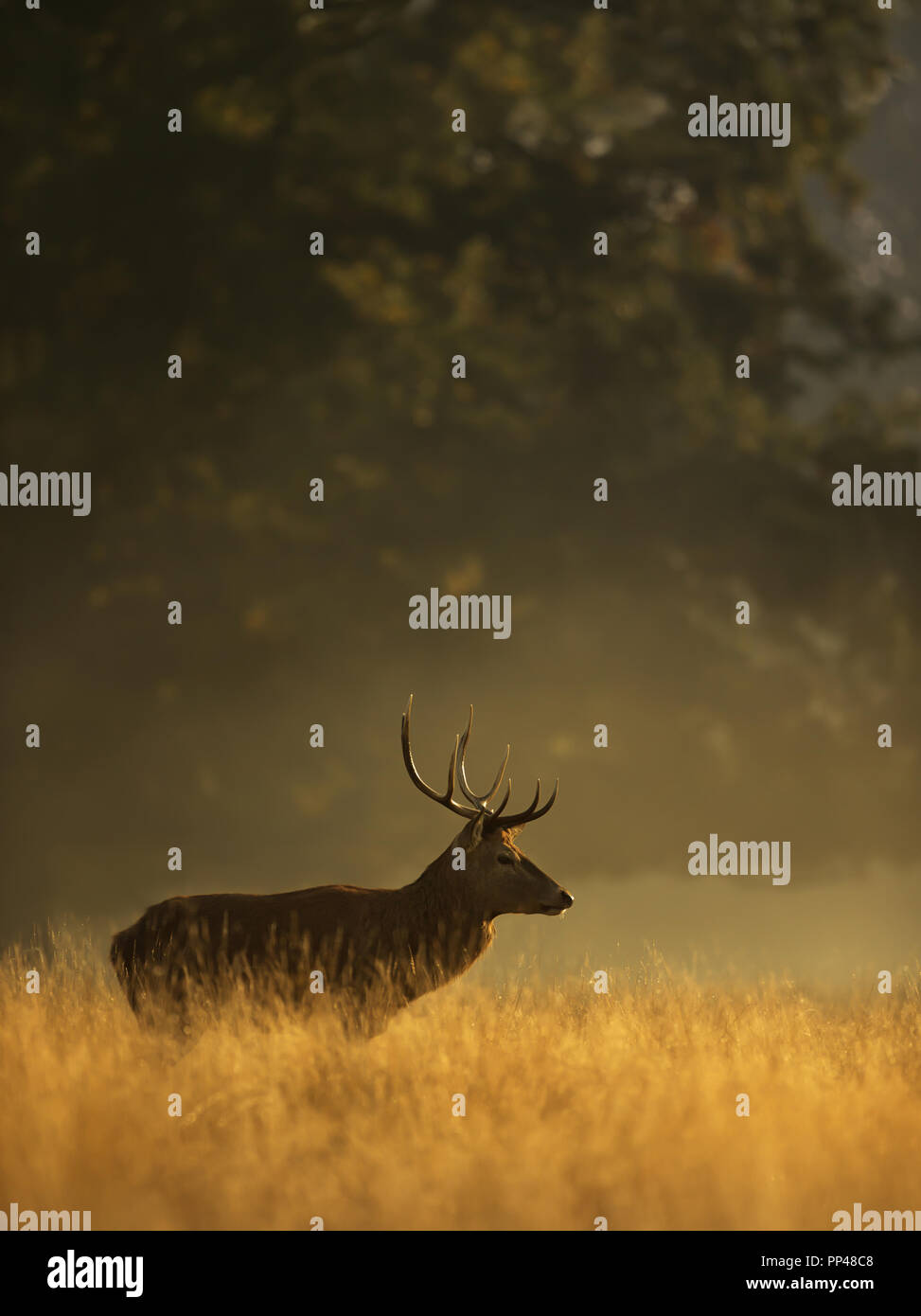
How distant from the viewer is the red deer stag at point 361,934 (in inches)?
283

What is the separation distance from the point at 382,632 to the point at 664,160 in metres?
6.27

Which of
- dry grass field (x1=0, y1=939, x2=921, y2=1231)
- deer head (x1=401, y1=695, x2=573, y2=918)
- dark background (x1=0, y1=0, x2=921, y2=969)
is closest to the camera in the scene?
dry grass field (x1=0, y1=939, x2=921, y2=1231)

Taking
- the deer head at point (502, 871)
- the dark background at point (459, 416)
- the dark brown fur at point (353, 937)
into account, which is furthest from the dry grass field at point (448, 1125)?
the dark background at point (459, 416)

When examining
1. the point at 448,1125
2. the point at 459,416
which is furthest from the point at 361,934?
the point at 459,416

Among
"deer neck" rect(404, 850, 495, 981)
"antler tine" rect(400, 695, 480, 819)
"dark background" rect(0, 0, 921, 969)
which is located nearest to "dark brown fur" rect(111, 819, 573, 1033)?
"deer neck" rect(404, 850, 495, 981)

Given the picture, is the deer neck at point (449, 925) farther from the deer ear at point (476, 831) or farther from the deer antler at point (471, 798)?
the deer antler at point (471, 798)

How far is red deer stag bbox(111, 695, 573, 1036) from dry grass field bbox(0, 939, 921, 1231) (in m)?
0.26

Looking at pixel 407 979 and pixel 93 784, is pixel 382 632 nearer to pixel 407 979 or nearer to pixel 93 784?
pixel 93 784

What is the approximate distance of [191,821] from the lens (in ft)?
41.5

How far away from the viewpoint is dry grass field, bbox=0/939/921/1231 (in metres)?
5.08

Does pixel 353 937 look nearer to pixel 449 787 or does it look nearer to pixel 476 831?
pixel 476 831

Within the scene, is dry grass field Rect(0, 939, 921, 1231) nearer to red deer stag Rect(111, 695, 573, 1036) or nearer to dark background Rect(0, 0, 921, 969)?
red deer stag Rect(111, 695, 573, 1036)

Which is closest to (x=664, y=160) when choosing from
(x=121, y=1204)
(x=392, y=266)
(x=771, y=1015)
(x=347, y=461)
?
(x=392, y=266)

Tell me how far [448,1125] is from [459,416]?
9808 millimetres
